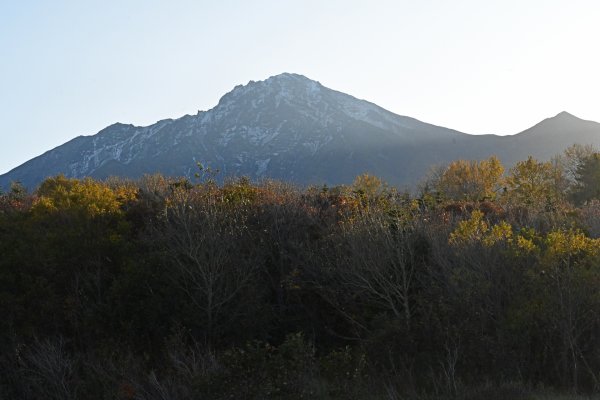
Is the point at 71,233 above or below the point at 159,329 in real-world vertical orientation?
above

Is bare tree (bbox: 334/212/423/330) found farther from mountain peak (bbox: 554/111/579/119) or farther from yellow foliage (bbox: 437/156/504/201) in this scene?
mountain peak (bbox: 554/111/579/119)

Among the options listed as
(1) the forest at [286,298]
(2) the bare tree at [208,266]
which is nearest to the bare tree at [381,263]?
(1) the forest at [286,298]

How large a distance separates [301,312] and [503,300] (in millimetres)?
6973

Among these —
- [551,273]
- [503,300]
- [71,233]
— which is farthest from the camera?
[71,233]

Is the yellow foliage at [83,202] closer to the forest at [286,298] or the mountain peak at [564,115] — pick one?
the forest at [286,298]

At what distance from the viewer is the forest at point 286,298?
12.8 meters

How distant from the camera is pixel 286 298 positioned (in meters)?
19.7

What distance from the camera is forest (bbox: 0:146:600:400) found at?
12.8 metres

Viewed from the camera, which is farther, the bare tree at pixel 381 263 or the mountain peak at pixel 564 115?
the mountain peak at pixel 564 115

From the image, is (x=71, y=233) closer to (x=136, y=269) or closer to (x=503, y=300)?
(x=136, y=269)

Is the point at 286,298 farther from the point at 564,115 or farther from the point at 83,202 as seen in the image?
the point at 564,115

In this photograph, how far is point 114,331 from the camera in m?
17.8

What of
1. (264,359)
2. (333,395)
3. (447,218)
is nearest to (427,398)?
Answer: (333,395)

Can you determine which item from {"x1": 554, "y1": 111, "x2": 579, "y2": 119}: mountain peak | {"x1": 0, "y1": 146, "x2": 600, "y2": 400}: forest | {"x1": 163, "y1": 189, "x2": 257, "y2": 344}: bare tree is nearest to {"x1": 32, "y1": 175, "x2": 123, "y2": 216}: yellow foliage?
{"x1": 0, "y1": 146, "x2": 600, "y2": 400}: forest
